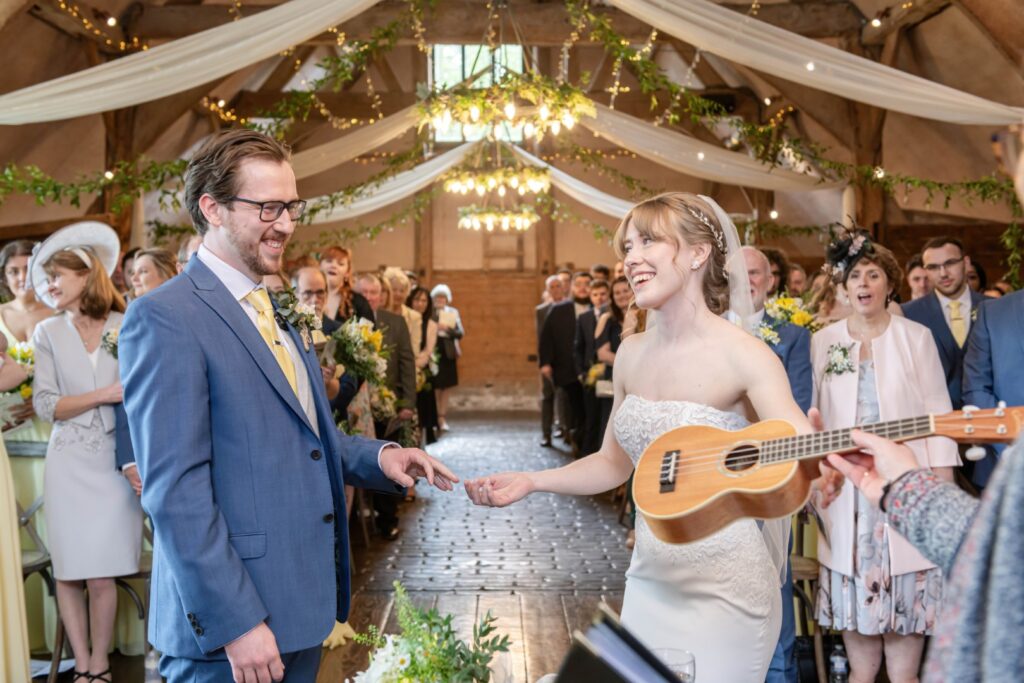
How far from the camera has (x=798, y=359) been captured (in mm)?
4207

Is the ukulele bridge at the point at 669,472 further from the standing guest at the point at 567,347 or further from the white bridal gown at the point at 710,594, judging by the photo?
the standing guest at the point at 567,347

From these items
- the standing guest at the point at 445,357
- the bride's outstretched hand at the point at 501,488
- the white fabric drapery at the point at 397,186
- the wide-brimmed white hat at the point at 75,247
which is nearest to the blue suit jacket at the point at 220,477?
the bride's outstretched hand at the point at 501,488

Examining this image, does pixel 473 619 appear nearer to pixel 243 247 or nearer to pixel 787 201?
pixel 243 247

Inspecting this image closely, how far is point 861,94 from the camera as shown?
238 inches

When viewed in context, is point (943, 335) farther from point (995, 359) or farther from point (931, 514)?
point (931, 514)

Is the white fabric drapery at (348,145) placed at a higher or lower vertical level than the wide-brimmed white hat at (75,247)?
higher

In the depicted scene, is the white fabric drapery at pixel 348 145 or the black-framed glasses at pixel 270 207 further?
the white fabric drapery at pixel 348 145

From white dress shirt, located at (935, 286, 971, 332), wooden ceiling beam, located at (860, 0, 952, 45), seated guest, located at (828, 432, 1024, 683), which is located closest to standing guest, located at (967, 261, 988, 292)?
white dress shirt, located at (935, 286, 971, 332)

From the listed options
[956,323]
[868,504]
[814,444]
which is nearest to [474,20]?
[956,323]

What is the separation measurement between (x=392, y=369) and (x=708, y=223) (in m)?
5.42

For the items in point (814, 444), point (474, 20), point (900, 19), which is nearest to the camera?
point (814, 444)

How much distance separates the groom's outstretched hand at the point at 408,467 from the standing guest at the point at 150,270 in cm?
243

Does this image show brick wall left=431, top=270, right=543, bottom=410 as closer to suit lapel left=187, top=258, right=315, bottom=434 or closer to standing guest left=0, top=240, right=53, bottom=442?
standing guest left=0, top=240, right=53, bottom=442

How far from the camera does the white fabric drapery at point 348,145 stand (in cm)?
919
